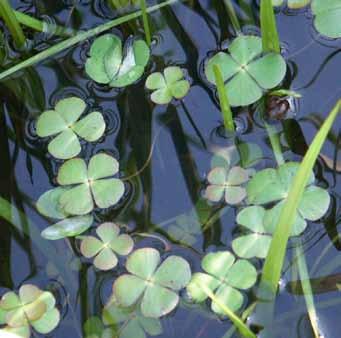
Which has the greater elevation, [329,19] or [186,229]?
[329,19]

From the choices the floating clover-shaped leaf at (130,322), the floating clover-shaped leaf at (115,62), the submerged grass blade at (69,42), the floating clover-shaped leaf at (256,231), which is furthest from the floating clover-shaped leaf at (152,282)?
the submerged grass blade at (69,42)

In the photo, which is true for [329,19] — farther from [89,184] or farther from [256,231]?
[89,184]

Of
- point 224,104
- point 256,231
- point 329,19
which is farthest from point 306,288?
point 329,19

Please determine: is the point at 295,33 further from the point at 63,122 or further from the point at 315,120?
the point at 63,122

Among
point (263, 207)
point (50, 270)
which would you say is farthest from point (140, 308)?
point (263, 207)

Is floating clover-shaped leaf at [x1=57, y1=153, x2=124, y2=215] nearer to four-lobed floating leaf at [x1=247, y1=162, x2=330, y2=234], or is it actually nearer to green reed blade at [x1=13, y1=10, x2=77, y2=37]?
four-lobed floating leaf at [x1=247, y1=162, x2=330, y2=234]
